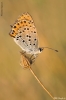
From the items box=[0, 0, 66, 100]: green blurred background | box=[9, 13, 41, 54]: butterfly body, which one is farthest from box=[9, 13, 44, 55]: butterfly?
box=[0, 0, 66, 100]: green blurred background

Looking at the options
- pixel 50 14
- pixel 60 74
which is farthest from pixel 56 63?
pixel 50 14

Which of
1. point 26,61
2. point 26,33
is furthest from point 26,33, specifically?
point 26,61

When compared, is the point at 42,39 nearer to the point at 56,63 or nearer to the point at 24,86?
the point at 56,63

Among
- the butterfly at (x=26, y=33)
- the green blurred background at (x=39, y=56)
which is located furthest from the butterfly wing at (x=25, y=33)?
the green blurred background at (x=39, y=56)

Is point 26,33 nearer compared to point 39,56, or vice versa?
point 26,33

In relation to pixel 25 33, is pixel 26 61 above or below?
below

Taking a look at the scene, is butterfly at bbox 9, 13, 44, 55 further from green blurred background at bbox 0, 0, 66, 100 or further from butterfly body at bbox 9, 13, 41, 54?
green blurred background at bbox 0, 0, 66, 100

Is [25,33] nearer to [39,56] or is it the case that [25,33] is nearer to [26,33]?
[26,33]
